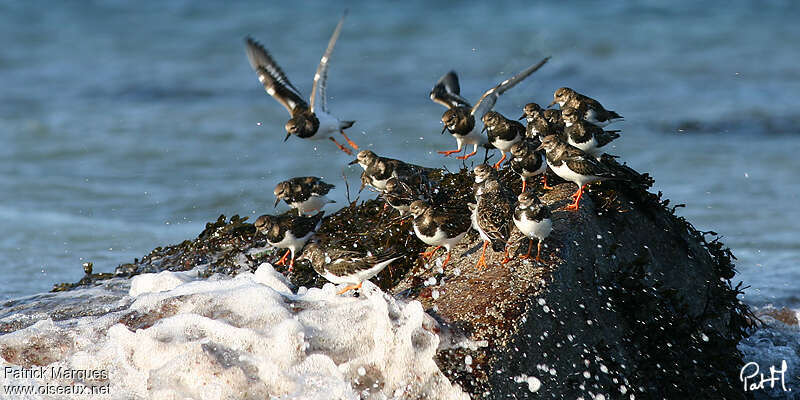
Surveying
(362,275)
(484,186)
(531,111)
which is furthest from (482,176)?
(531,111)

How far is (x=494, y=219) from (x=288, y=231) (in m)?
1.94

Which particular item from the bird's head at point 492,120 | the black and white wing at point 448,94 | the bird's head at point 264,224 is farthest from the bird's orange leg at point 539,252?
the black and white wing at point 448,94

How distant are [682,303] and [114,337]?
383cm

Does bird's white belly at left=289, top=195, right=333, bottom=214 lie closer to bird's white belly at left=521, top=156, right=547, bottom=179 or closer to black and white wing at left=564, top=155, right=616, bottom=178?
bird's white belly at left=521, top=156, right=547, bottom=179

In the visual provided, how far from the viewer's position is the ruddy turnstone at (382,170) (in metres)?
6.75

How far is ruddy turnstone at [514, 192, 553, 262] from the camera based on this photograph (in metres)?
4.99

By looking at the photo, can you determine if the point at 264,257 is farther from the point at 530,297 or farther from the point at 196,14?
the point at 196,14

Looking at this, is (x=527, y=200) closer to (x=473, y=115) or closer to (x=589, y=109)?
(x=589, y=109)

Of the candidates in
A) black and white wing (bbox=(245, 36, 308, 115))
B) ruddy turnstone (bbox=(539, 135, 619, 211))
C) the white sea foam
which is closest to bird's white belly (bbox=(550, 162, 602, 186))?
Answer: ruddy turnstone (bbox=(539, 135, 619, 211))

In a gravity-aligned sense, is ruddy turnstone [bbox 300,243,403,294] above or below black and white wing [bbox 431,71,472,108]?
below

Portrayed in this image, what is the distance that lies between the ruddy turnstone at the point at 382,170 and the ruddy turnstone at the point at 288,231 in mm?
630

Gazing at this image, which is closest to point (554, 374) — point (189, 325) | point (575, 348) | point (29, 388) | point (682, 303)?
point (575, 348)

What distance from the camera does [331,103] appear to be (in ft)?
50.6

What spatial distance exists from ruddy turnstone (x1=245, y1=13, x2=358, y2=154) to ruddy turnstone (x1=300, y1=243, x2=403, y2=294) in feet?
11.0
